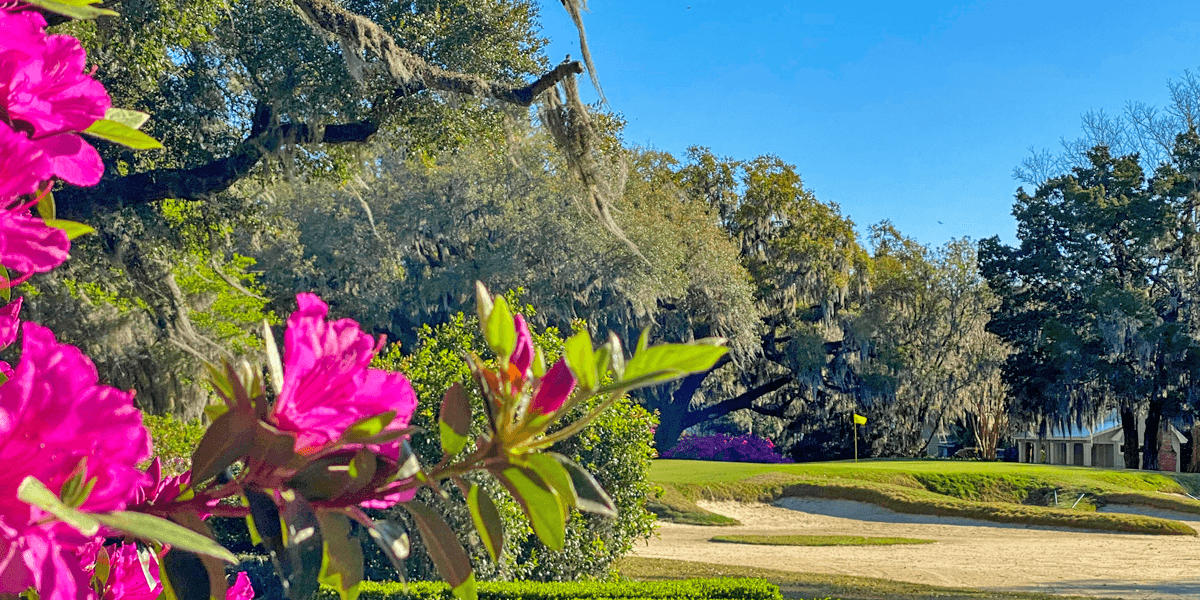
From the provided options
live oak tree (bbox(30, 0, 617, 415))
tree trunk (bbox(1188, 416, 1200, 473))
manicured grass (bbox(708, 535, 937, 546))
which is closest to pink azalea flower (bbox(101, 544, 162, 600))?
live oak tree (bbox(30, 0, 617, 415))

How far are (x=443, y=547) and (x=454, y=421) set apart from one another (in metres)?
0.10

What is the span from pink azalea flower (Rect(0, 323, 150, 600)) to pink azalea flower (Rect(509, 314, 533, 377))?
29cm

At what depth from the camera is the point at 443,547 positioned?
81 centimetres

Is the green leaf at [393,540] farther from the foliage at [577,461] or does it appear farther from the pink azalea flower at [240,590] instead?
the foliage at [577,461]

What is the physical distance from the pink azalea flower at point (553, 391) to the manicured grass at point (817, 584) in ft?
30.8

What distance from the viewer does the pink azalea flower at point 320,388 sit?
706 mm

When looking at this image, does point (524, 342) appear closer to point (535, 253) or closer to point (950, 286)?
point (535, 253)

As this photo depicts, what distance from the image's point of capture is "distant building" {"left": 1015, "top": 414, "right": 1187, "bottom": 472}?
3441cm

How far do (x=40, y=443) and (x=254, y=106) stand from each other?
391 inches

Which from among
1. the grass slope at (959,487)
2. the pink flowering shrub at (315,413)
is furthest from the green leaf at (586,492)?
the grass slope at (959,487)

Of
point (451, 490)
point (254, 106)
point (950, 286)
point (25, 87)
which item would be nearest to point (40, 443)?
point (25, 87)

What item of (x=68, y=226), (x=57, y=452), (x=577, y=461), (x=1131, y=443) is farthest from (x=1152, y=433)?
(x=57, y=452)

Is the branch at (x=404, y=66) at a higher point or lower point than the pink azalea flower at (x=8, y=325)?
higher

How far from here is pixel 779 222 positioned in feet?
93.3
